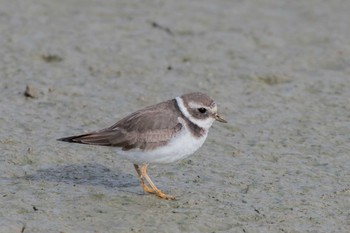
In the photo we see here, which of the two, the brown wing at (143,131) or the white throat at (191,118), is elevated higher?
the white throat at (191,118)

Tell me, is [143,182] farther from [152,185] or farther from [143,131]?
[143,131]

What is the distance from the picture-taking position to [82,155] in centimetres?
886

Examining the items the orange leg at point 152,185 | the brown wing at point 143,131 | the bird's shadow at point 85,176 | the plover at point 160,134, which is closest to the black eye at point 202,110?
the plover at point 160,134

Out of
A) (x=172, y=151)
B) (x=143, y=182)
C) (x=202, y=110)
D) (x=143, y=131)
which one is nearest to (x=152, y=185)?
(x=143, y=182)

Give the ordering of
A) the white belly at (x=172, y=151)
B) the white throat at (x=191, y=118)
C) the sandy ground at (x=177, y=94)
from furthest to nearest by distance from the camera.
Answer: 1. the white throat at (x=191, y=118)
2. the white belly at (x=172, y=151)
3. the sandy ground at (x=177, y=94)

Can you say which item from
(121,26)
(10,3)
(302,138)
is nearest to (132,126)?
(302,138)

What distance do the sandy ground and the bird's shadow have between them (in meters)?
0.02

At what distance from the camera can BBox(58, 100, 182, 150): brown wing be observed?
7750mm

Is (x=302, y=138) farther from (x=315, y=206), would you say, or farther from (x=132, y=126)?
(x=132, y=126)

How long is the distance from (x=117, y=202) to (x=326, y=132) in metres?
3.26

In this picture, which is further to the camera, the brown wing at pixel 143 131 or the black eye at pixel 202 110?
the black eye at pixel 202 110

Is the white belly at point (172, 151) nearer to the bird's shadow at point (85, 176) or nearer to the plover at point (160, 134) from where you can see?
the plover at point (160, 134)

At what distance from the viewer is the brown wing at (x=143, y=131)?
775 centimetres

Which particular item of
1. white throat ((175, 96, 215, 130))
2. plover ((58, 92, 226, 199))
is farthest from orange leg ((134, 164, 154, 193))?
white throat ((175, 96, 215, 130))
